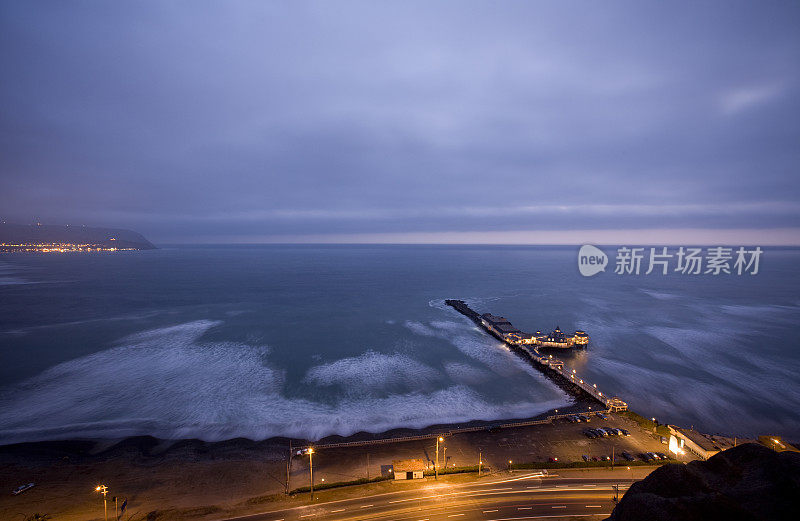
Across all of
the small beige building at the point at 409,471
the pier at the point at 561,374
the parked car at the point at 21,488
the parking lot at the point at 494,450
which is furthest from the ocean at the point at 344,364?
the small beige building at the point at 409,471

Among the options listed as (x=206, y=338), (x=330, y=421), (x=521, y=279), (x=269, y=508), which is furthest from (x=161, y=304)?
(x=521, y=279)

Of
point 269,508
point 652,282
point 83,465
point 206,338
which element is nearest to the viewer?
point 269,508

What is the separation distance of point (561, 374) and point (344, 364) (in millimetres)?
35798

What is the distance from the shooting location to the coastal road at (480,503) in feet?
81.0

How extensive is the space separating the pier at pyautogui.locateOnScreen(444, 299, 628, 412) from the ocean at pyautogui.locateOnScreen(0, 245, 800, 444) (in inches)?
91.7

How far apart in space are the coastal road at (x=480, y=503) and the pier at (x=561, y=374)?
1819cm

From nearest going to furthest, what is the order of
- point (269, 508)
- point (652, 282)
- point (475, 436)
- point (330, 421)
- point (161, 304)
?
point (269, 508)
point (475, 436)
point (330, 421)
point (161, 304)
point (652, 282)

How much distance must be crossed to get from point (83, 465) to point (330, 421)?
78.0ft

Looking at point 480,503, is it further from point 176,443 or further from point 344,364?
point 344,364

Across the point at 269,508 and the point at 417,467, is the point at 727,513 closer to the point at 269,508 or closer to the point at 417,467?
the point at 417,467

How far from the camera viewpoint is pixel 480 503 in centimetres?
2598

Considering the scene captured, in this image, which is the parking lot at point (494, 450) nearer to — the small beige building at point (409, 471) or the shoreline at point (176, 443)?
the shoreline at point (176, 443)

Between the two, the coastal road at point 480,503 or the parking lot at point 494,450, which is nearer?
the coastal road at point 480,503

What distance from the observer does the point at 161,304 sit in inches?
3799
